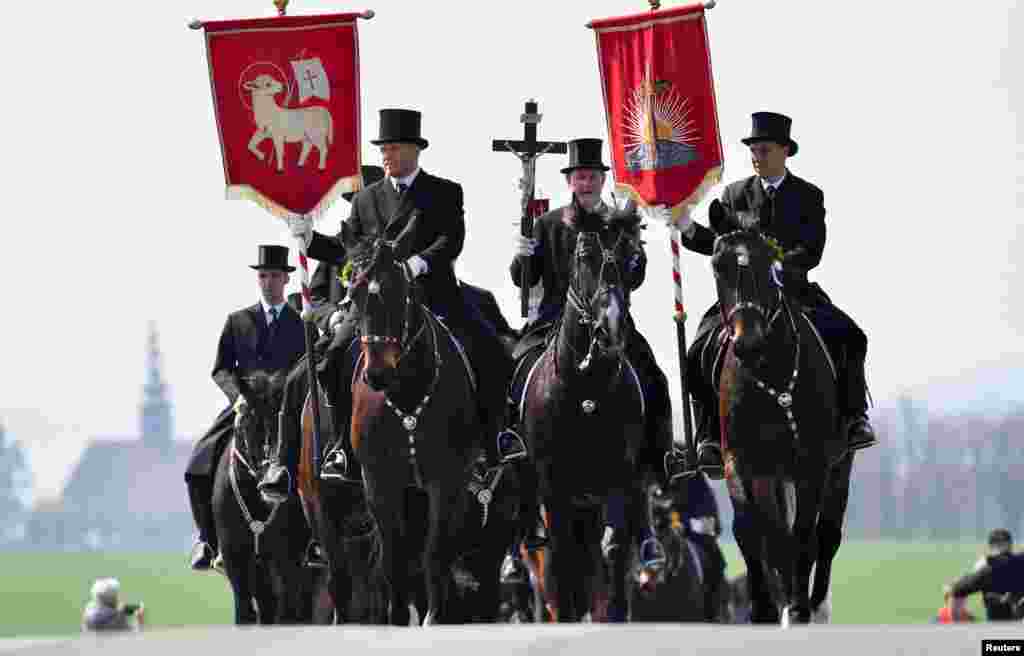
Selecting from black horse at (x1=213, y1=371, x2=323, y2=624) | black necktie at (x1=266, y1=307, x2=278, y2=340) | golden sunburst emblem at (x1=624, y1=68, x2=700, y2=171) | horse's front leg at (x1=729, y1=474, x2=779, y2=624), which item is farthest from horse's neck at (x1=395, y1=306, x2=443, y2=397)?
black necktie at (x1=266, y1=307, x2=278, y2=340)

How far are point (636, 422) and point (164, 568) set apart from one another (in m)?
171

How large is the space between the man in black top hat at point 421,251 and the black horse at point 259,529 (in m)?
3.68

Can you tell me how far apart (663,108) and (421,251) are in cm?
291

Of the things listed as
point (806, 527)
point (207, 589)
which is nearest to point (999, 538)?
point (806, 527)

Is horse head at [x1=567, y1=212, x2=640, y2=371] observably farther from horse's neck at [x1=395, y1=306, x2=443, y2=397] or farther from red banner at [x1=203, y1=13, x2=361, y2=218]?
red banner at [x1=203, y1=13, x2=361, y2=218]

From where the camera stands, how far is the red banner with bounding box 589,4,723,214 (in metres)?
23.5

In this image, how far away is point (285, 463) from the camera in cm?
2425

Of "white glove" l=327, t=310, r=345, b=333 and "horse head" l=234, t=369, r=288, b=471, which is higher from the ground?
"white glove" l=327, t=310, r=345, b=333

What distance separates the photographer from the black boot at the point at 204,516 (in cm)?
2756

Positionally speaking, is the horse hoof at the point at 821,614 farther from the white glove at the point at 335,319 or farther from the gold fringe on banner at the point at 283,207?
the gold fringe on banner at the point at 283,207

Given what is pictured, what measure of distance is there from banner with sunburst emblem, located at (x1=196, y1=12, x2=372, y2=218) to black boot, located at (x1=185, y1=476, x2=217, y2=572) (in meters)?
4.73

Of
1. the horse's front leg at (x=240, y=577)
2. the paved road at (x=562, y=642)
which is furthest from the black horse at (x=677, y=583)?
the paved road at (x=562, y=642)

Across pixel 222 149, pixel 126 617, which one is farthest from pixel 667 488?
pixel 126 617

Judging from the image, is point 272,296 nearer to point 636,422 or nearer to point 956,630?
point 636,422
